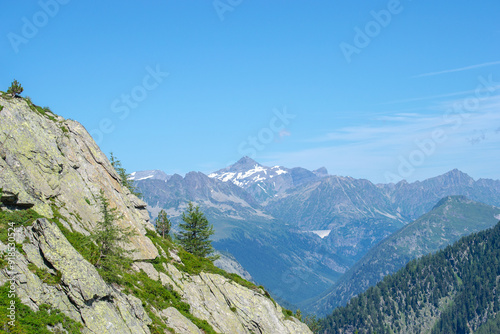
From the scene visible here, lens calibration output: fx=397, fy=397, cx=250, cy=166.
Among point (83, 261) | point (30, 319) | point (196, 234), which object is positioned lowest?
point (30, 319)

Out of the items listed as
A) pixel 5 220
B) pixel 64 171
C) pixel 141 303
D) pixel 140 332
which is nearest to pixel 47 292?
pixel 5 220

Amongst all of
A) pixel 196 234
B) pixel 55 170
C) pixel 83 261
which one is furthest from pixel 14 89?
pixel 196 234

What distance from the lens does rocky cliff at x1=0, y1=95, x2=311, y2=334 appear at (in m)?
31.9

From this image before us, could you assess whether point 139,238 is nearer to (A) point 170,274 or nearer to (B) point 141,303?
(A) point 170,274

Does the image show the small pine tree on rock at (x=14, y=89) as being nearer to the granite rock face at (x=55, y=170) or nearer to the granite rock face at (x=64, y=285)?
the granite rock face at (x=55, y=170)

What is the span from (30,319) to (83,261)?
23.6ft

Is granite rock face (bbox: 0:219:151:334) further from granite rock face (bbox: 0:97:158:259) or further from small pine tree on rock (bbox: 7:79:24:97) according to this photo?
small pine tree on rock (bbox: 7:79:24:97)

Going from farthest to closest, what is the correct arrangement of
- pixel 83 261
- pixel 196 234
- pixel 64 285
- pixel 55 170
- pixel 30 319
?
pixel 196 234 < pixel 55 170 < pixel 83 261 < pixel 64 285 < pixel 30 319

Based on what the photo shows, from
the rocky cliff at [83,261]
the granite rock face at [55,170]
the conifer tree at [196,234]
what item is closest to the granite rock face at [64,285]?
the rocky cliff at [83,261]

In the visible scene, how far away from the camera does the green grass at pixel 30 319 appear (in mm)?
26620

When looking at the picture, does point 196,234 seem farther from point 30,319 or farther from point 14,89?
point 30,319

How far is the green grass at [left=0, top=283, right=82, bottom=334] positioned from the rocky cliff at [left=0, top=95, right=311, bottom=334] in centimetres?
38

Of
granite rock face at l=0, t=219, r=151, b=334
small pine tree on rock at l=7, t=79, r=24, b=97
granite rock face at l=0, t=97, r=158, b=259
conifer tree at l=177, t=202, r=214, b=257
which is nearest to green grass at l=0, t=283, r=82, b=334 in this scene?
granite rock face at l=0, t=219, r=151, b=334

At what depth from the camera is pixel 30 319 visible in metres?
28.1
